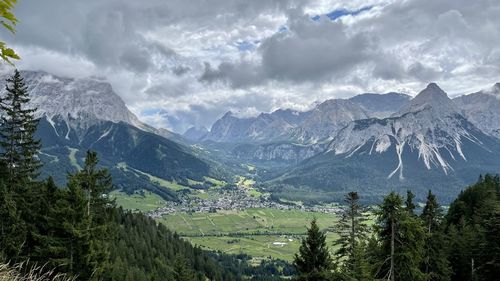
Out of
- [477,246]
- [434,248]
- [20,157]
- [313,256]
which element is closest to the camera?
[313,256]

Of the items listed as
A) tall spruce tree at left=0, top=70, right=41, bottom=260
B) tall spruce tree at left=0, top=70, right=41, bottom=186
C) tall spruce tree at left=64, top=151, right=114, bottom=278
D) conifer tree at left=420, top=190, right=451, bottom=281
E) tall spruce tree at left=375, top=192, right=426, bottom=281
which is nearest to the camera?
tall spruce tree at left=375, top=192, right=426, bottom=281

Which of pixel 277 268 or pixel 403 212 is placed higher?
pixel 403 212

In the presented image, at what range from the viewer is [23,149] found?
140 feet

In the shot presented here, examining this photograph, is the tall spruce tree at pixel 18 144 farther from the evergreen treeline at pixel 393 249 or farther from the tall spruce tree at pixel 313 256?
the evergreen treeline at pixel 393 249

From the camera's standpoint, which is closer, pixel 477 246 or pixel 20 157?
pixel 20 157

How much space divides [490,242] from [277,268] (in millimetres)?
157998

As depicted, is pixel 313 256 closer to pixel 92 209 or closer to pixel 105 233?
pixel 105 233

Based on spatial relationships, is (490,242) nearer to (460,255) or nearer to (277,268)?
(460,255)

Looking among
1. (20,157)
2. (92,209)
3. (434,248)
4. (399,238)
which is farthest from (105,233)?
→ (434,248)

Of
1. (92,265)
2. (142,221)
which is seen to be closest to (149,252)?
(142,221)

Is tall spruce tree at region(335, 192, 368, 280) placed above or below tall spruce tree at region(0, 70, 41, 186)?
below

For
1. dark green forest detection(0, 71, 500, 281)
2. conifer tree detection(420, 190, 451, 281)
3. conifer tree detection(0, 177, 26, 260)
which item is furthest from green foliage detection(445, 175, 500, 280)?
conifer tree detection(0, 177, 26, 260)

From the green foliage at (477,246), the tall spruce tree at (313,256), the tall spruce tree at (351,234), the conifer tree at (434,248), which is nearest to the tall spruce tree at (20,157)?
the tall spruce tree at (313,256)

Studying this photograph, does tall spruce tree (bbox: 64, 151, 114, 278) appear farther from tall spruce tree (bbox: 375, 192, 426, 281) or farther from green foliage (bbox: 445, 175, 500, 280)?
green foliage (bbox: 445, 175, 500, 280)
